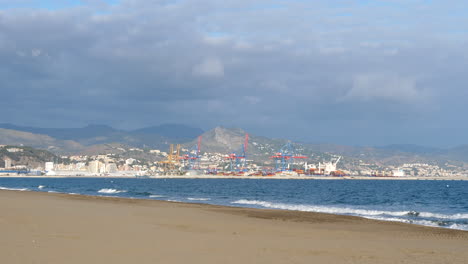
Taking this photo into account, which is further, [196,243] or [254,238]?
[254,238]

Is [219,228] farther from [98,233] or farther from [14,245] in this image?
[14,245]

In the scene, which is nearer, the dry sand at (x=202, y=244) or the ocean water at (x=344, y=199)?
the dry sand at (x=202, y=244)

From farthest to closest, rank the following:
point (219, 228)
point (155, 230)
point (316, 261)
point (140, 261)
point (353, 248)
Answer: point (219, 228) < point (155, 230) < point (353, 248) < point (316, 261) < point (140, 261)

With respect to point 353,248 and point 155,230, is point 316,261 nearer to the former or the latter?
point 353,248

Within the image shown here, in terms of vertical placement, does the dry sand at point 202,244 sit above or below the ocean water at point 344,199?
above

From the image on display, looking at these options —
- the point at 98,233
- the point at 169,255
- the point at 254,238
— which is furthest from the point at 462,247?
the point at 98,233

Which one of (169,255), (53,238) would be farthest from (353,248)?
(53,238)

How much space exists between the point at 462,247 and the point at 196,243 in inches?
334

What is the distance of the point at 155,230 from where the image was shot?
1656cm

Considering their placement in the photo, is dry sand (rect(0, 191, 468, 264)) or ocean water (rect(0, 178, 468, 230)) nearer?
dry sand (rect(0, 191, 468, 264))

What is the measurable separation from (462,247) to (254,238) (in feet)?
21.6

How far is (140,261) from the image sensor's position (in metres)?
10.4

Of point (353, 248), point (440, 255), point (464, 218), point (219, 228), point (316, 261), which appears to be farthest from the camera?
point (464, 218)

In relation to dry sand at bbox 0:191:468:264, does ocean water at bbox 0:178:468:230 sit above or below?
below
